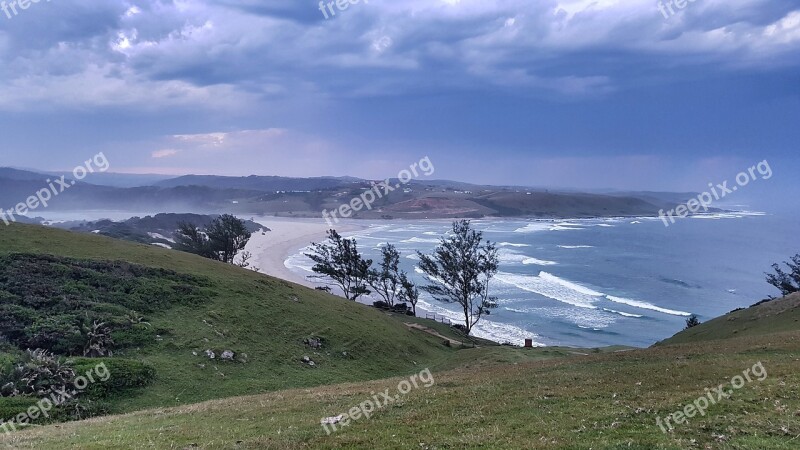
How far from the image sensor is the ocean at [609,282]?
7119 cm

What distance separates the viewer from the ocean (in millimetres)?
71188

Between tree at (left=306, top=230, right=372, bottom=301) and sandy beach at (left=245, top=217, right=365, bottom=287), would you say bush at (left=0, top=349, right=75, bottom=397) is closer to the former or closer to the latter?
tree at (left=306, top=230, right=372, bottom=301)

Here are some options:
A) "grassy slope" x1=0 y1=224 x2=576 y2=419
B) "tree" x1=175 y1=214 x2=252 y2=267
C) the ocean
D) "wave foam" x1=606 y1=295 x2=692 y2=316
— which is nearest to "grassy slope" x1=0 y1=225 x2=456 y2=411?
"grassy slope" x1=0 y1=224 x2=576 y2=419

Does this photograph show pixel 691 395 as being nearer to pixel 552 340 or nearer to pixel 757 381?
pixel 757 381

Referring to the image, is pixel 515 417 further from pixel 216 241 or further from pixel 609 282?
pixel 609 282

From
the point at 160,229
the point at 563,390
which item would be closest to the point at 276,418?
the point at 563,390

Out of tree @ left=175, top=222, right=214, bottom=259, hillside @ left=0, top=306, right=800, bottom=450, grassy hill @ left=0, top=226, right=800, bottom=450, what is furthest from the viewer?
tree @ left=175, top=222, right=214, bottom=259

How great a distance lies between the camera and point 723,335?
1382 inches

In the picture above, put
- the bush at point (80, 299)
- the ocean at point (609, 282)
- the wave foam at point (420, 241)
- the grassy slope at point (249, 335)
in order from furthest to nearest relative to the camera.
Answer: the wave foam at point (420, 241) < the ocean at point (609, 282) < the grassy slope at point (249, 335) < the bush at point (80, 299)

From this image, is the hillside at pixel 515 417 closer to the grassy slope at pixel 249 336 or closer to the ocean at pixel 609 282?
the grassy slope at pixel 249 336

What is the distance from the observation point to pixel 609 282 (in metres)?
102

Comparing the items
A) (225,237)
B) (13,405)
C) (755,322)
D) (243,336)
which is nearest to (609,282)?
(755,322)

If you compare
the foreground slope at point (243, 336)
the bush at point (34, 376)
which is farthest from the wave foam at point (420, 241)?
the bush at point (34, 376)

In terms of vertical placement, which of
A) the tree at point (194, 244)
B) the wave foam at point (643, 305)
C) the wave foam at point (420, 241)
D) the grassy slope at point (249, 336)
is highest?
the tree at point (194, 244)
